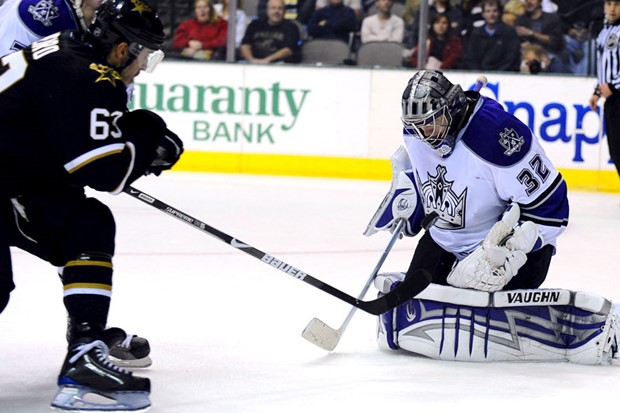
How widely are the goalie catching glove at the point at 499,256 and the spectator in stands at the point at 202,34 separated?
5357mm

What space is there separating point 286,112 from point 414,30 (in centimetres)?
99

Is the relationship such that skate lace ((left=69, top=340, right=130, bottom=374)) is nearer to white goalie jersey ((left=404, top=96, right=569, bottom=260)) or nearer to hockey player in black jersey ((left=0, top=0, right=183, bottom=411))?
hockey player in black jersey ((left=0, top=0, right=183, bottom=411))

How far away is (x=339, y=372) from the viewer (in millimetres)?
2918

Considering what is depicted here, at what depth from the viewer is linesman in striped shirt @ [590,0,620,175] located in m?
6.71

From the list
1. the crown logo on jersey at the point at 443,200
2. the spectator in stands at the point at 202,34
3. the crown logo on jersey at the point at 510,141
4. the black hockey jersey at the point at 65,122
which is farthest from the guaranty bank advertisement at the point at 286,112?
the black hockey jersey at the point at 65,122

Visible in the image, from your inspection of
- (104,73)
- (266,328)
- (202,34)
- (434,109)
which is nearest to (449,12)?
(202,34)

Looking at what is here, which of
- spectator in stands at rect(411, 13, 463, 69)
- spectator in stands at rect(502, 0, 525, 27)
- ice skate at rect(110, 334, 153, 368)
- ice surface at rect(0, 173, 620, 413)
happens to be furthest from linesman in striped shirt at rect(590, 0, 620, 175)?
ice skate at rect(110, 334, 153, 368)

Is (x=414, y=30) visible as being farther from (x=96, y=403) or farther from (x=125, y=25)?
(x=96, y=403)

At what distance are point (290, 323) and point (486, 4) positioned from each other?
4.79 metres

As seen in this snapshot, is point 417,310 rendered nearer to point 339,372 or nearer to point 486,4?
point 339,372

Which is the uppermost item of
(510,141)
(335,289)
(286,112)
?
(510,141)

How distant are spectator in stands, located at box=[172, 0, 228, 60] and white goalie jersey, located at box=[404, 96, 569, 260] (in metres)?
5.05

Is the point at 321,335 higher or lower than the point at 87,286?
lower

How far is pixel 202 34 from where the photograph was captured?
27.1 ft
